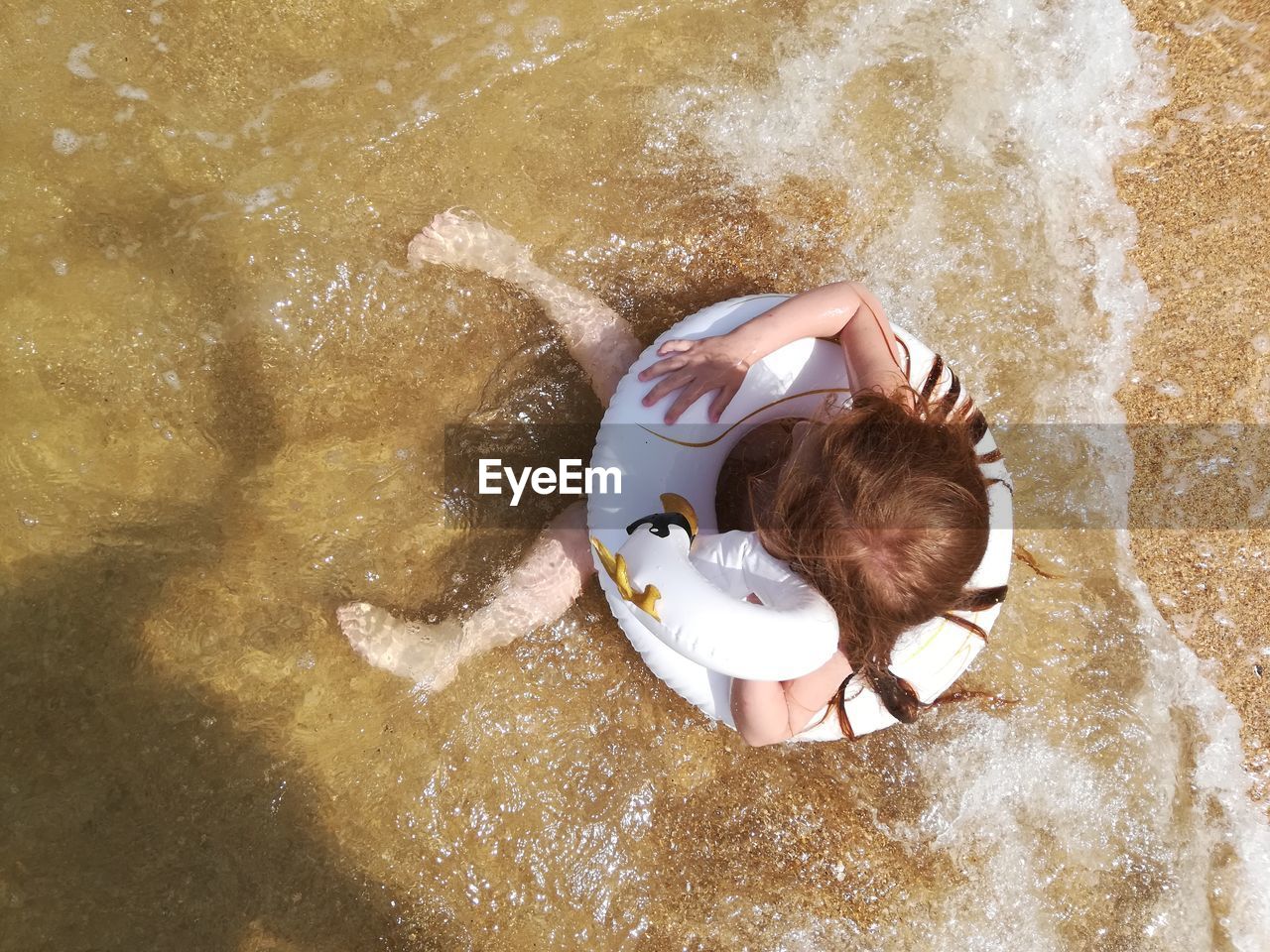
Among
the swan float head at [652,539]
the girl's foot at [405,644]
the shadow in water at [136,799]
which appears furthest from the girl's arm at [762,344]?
the shadow in water at [136,799]

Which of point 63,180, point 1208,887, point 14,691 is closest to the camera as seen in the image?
point 14,691

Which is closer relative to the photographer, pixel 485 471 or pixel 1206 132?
pixel 485 471

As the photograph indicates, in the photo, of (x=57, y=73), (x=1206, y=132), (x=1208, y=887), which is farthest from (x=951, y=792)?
(x=57, y=73)

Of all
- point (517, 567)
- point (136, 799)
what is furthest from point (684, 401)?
point (136, 799)

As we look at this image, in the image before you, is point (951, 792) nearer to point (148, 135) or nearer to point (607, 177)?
point (607, 177)

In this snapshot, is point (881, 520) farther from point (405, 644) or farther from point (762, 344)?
point (405, 644)

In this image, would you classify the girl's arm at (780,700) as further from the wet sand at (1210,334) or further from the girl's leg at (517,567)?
the wet sand at (1210,334)
